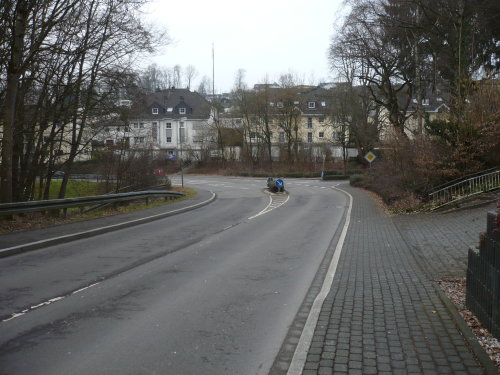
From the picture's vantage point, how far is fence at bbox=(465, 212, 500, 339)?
16.0 ft

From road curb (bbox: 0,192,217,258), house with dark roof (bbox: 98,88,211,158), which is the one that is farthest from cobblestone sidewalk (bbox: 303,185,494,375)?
house with dark roof (bbox: 98,88,211,158)

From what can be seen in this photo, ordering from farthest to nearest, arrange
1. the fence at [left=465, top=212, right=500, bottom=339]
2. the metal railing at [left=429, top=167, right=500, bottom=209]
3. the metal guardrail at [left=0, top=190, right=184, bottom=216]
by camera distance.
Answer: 1. the metal railing at [left=429, top=167, right=500, bottom=209]
2. the metal guardrail at [left=0, top=190, right=184, bottom=216]
3. the fence at [left=465, top=212, right=500, bottom=339]

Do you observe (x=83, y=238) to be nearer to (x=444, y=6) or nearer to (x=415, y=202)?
(x=415, y=202)

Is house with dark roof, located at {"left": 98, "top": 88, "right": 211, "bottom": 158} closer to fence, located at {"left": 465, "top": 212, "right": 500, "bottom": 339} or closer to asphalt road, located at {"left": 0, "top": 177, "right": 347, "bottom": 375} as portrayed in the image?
asphalt road, located at {"left": 0, "top": 177, "right": 347, "bottom": 375}

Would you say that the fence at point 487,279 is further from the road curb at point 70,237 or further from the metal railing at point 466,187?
the metal railing at point 466,187

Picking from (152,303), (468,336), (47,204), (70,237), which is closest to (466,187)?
(70,237)

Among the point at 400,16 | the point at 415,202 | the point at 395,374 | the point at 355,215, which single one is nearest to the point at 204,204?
the point at 355,215

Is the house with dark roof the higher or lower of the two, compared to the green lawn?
higher

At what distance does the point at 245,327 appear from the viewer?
573 cm

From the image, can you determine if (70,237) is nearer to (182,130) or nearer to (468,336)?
(468,336)

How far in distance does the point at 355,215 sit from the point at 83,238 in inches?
465

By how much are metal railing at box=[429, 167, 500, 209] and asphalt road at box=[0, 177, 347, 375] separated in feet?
26.1

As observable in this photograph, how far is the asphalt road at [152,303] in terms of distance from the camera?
4703mm

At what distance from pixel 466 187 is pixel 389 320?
14974mm
